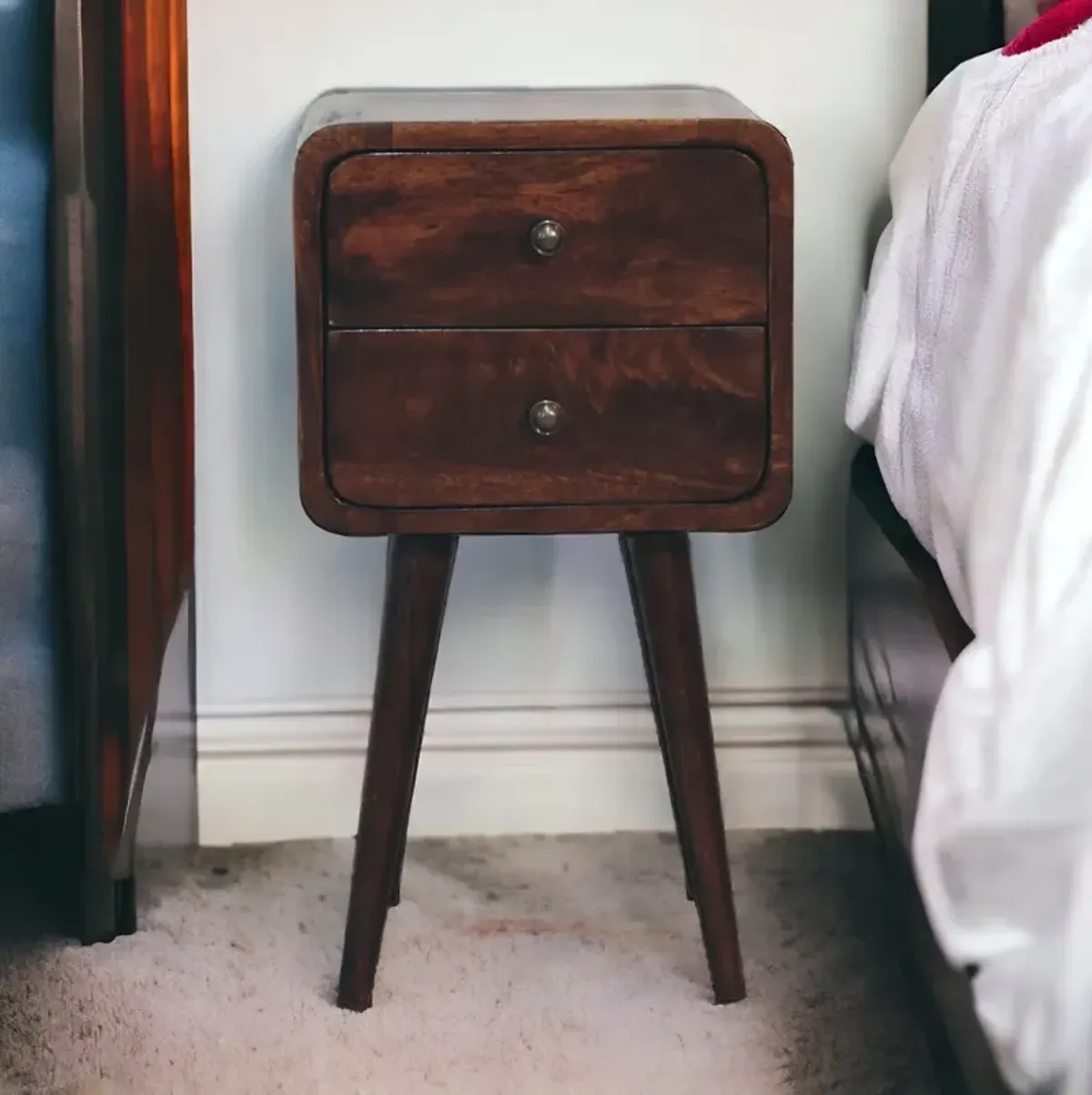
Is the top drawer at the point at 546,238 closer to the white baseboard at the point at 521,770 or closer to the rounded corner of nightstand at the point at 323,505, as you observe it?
the rounded corner of nightstand at the point at 323,505

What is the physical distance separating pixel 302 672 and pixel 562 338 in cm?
52

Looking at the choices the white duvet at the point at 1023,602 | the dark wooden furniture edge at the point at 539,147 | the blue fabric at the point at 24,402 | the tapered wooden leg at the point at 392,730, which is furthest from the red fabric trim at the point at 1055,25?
the blue fabric at the point at 24,402

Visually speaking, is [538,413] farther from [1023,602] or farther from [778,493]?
[1023,602]

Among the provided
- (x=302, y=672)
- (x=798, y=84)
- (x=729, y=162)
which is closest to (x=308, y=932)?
(x=302, y=672)

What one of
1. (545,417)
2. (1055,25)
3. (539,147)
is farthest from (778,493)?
(1055,25)

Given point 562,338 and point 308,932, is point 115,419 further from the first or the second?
point 308,932

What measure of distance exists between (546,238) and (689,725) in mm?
343

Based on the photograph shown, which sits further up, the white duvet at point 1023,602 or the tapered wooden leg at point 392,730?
the white duvet at point 1023,602

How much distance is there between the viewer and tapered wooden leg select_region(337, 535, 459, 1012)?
96 cm

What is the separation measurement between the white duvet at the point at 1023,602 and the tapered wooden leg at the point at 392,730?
33cm

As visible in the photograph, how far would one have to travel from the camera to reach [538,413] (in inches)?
34.7

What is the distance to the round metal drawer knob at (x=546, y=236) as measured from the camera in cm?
86

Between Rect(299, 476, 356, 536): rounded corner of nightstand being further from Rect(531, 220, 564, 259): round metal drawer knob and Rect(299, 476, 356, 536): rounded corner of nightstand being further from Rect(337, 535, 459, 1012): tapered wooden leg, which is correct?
Rect(531, 220, 564, 259): round metal drawer knob

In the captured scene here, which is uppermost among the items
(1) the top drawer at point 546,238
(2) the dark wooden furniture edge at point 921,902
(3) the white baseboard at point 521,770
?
(1) the top drawer at point 546,238
